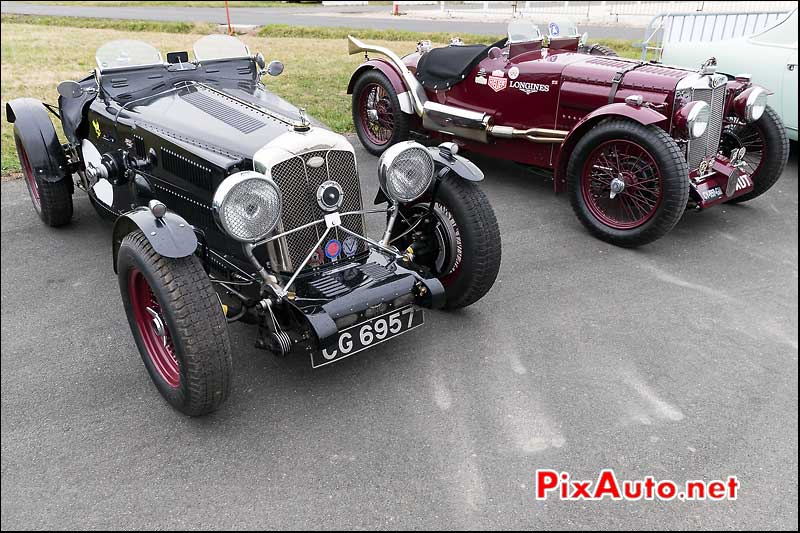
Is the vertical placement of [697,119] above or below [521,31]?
below

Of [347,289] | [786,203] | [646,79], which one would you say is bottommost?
[786,203]

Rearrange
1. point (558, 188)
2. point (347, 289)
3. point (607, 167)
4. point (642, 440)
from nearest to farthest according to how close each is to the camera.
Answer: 1. point (642, 440)
2. point (347, 289)
3. point (607, 167)
4. point (558, 188)

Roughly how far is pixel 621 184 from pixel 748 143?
1.75 metres

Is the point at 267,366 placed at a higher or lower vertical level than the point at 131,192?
lower

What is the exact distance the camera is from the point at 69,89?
4.01 metres

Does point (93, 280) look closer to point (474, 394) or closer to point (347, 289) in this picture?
point (347, 289)

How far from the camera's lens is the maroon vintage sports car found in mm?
4613

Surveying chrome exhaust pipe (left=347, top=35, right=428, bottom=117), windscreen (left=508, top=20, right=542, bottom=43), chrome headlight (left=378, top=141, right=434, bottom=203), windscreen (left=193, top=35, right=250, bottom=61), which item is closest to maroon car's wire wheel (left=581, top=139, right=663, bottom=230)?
windscreen (left=508, top=20, right=542, bottom=43)

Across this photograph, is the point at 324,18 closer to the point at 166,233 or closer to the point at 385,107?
the point at 385,107

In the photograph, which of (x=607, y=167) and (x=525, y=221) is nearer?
(x=607, y=167)

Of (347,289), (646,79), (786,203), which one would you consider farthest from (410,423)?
(786,203)

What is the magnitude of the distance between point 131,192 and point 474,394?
2557 mm

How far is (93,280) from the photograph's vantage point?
4.07 metres

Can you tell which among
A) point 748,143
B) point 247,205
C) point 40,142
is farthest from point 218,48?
point 748,143
